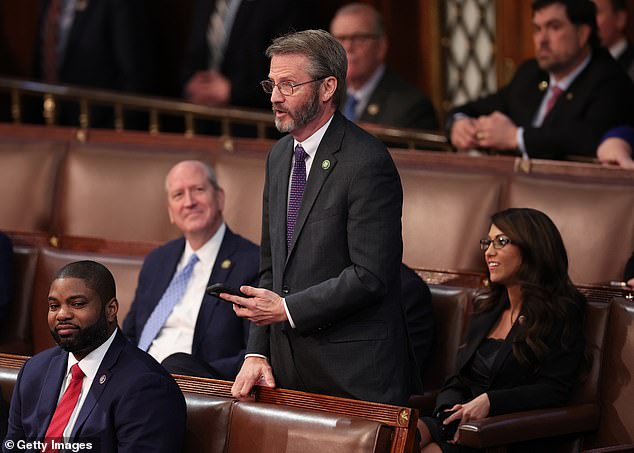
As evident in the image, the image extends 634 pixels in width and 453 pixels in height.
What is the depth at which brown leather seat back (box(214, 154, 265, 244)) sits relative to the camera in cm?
476

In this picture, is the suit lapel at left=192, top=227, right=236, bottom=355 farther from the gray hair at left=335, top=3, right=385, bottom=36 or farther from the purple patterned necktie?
the gray hair at left=335, top=3, right=385, bottom=36

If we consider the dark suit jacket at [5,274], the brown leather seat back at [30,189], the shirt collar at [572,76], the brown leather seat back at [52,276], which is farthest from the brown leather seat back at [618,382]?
the brown leather seat back at [30,189]

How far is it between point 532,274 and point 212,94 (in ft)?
8.93

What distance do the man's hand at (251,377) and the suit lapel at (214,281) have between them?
0.96 meters

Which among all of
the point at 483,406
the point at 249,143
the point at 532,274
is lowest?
the point at 483,406

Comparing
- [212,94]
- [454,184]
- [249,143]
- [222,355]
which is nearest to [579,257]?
[454,184]

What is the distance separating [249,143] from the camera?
514cm

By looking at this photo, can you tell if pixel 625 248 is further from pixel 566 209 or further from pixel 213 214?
pixel 213 214

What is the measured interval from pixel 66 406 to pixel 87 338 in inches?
7.0

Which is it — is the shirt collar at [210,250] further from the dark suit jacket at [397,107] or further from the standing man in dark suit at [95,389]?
the dark suit jacket at [397,107]

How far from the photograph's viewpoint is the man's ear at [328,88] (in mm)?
2988

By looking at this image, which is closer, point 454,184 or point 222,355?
point 222,355

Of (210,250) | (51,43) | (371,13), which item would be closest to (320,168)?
(210,250)

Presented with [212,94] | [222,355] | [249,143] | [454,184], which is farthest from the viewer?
[212,94]
